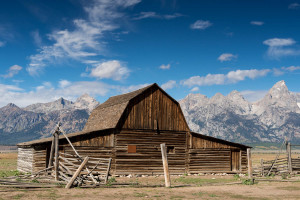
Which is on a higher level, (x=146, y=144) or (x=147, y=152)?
(x=146, y=144)

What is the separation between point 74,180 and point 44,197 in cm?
313

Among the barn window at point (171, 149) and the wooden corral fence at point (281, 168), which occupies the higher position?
the barn window at point (171, 149)

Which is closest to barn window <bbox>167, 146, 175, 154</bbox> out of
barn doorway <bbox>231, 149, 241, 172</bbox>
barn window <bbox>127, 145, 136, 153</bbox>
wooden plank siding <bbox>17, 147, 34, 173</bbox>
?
barn window <bbox>127, 145, 136, 153</bbox>

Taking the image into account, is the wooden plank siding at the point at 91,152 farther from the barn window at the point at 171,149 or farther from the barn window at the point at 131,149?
the barn window at the point at 171,149

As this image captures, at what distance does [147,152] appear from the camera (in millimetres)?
28688

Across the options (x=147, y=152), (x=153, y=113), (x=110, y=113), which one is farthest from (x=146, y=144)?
(x=110, y=113)

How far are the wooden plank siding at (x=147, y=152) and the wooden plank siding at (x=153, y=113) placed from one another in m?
0.61

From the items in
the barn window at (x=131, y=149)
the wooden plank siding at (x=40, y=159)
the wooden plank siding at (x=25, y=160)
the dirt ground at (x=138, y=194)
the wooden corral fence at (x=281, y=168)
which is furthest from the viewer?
the wooden corral fence at (x=281, y=168)

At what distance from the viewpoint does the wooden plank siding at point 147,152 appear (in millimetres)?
27656

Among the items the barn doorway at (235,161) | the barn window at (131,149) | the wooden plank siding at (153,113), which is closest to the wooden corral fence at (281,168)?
the barn doorway at (235,161)

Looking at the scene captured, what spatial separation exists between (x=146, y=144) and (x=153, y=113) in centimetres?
287

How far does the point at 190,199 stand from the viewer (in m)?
13.9

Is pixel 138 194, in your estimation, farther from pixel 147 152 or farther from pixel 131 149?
pixel 147 152

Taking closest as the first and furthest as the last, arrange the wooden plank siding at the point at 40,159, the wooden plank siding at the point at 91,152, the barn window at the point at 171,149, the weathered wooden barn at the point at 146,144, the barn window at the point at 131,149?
the wooden plank siding at the point at 40,159 < the wooden plank siding at the point at 91,152 < the weathered wooden barn at the point at 146,144 < the barn window at the point at 131,149 < the barn window at the point at 171,149
